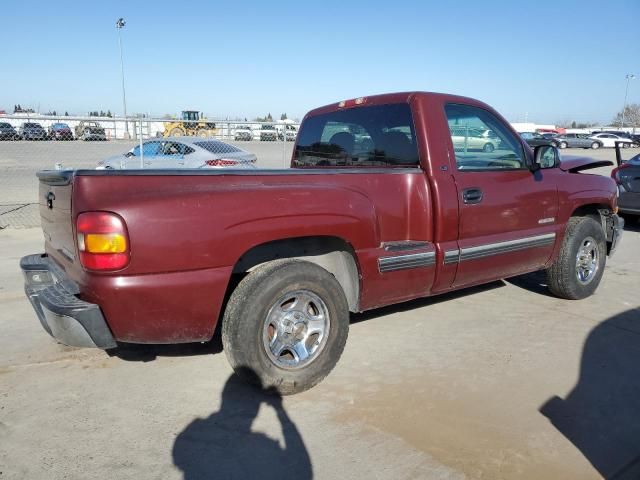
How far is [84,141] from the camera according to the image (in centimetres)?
1552

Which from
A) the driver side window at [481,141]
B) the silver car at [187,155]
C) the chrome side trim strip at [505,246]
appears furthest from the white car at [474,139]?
the silver car at [187,155]

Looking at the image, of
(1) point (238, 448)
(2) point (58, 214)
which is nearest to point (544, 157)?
(1) point (238, 448)

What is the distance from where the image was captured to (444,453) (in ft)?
8.95

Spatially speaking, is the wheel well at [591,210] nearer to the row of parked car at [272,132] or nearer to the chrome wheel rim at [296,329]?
the chrome wheel rim at [296,329]

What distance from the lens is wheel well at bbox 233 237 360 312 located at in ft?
10.8

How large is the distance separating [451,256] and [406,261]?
17.4 inches

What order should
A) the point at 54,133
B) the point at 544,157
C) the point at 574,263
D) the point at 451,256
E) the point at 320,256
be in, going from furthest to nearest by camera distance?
the point at 54,133
the point at 574,263
the point at 544,157
the point at 451,256
the point at 320,256

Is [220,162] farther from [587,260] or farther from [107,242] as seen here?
[107,242]

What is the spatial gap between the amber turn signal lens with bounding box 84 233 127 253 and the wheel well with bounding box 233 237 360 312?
28.0 inches

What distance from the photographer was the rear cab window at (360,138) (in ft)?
13.3

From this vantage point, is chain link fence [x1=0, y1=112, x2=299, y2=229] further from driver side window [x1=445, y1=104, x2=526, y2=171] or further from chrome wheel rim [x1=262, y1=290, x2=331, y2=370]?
driver side window [x1=445, y1=104, x2=526, y2=171]

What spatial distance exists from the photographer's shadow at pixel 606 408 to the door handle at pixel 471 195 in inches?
55.8

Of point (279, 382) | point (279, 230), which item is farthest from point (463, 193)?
point (279, 382)

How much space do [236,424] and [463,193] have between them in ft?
7.60
